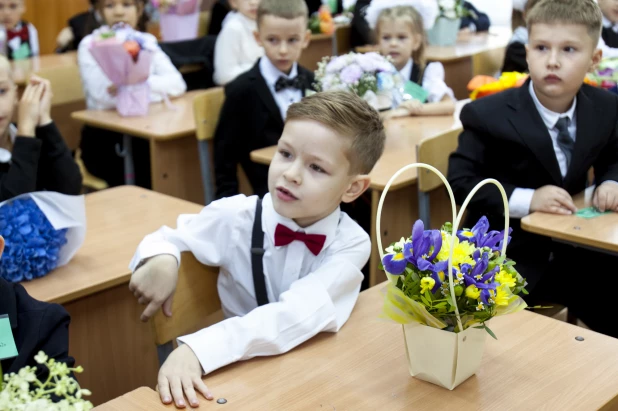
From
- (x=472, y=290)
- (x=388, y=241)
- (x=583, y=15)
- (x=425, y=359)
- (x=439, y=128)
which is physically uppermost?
(x=583, y=15)

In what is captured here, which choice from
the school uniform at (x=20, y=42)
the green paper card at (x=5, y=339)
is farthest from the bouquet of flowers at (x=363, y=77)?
the school uniform at (x=20, y=42)

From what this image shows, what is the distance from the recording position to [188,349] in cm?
155

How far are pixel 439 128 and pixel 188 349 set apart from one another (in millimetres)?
2354

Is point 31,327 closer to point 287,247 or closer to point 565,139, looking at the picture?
point 287,247

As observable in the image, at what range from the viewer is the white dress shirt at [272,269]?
5.32ft

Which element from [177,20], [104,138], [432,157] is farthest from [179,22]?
[432,157]

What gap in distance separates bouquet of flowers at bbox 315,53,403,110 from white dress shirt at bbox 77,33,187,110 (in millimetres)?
1312

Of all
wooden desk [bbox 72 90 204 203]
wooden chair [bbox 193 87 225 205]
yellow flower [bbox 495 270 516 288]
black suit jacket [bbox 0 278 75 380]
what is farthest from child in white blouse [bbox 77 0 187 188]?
yellow flower [bbox 495 270 516 288]

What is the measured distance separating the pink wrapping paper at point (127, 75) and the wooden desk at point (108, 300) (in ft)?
5.52

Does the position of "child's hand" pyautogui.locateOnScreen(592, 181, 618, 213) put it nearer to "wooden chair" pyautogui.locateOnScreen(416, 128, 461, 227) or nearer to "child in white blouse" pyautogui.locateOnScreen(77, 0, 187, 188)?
"wooden chair" pyautogui.locateOnScreen(416, 128, 461, 227)

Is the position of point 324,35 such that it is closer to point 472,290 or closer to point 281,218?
point 281,218

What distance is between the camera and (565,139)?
8.77ft

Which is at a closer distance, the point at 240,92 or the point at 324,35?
the point at 240,92

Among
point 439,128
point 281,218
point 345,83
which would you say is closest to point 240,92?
point 345,83
